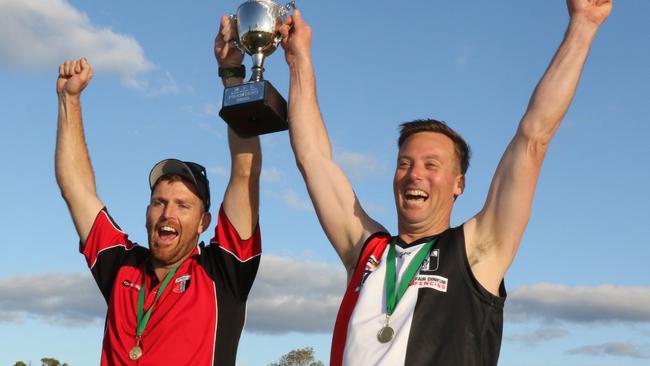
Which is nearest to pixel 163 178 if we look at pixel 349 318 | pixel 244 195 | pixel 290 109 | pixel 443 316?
pixel 244 195

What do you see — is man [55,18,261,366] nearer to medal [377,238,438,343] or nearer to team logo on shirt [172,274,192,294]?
team logo on shirt [172,274,192,294]

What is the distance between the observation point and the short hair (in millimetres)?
5113

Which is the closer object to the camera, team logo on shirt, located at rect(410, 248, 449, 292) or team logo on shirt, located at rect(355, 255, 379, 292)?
team logo on shirt, located at rect(410, 248, 449, 292)

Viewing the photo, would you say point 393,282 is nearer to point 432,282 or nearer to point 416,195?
point 432,282

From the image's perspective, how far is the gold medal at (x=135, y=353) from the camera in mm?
Result: 5812

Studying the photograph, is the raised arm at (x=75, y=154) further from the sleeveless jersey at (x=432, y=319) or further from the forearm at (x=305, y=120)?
the sleeveless jersey at (x=432, y=319)

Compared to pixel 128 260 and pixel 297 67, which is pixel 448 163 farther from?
pixel 128 260

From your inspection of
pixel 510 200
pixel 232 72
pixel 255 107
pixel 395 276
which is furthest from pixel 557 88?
pixel 232 72

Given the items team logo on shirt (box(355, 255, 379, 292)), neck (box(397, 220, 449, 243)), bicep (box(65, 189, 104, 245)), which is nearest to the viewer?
team logo on shirt (box(355, 255, 379, 292))

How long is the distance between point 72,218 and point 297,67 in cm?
249

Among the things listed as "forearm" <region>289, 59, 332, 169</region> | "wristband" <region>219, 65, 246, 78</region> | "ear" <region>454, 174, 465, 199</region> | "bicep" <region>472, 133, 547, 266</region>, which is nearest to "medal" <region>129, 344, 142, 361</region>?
"forearm" <region>289, 59, 332, 169</region>

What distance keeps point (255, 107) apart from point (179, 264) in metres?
1.40

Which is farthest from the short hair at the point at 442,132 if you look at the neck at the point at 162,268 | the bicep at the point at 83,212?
the bicep at the point at 83,212

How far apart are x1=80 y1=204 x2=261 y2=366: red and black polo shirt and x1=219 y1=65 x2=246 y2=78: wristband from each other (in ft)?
3.53
